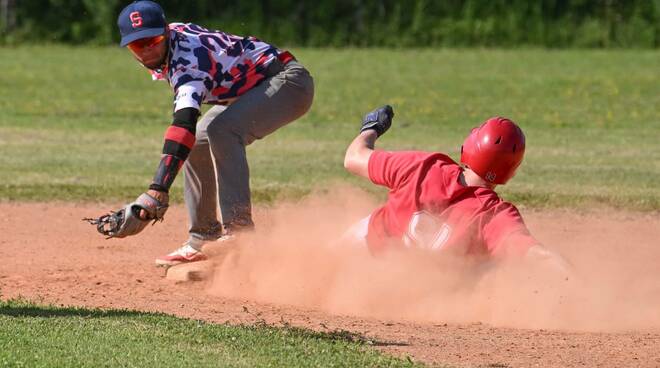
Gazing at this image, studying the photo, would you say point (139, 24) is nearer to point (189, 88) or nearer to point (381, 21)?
point (189, 88)

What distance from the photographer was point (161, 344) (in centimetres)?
557

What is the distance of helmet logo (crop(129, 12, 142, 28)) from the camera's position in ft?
23.5

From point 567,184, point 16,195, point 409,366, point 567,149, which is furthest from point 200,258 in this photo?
point 567,149

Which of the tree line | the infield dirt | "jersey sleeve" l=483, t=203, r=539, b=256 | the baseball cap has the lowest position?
the tree line

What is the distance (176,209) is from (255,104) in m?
3.55

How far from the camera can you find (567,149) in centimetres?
1572

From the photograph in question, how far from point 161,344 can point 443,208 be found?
1868mm

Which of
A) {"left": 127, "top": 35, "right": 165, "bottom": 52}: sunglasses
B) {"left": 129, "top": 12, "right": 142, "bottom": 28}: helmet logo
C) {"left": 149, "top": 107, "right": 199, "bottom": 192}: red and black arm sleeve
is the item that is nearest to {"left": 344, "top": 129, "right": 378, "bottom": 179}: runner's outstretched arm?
{"left": 149, "top": 107, "right": 199, "bottom": 192}: red and black arm sleeve

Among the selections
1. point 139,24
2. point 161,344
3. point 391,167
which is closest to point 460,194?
point 391,167

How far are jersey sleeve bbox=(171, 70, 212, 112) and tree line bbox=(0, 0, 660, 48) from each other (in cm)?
2532

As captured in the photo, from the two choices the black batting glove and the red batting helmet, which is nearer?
the red batting helmet

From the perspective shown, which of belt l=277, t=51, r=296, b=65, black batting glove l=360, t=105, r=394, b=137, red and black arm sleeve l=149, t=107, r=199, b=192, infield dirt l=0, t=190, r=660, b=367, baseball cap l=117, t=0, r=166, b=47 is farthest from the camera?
belt l=277, t=51, r=296, b=65

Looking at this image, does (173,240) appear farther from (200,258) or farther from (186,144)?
(186,144)

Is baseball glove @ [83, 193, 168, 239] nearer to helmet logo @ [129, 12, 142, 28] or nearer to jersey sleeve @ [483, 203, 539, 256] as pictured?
helmet logo @ [129, 12, 142, 28]
